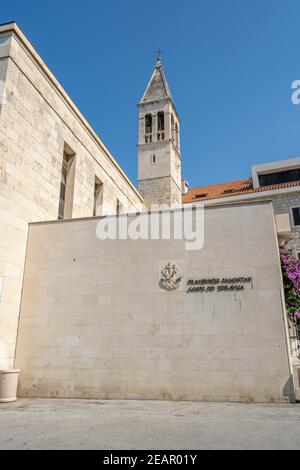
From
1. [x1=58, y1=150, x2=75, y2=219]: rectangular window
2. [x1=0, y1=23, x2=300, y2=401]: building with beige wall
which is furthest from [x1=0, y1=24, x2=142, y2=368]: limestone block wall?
[x1=58, y1=150, x2=75, y2=219]: rectangular window

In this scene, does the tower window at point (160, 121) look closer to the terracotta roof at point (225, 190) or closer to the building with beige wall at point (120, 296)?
the terracotta roof at point (225, 190)

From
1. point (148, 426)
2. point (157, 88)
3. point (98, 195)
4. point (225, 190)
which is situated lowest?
point (148, 426)

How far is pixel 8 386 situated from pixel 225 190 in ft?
79.0

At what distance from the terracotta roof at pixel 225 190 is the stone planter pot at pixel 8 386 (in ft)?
70.4

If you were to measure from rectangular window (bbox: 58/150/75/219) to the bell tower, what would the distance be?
41.5 feet

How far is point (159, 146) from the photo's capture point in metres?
29.5

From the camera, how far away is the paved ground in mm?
4973

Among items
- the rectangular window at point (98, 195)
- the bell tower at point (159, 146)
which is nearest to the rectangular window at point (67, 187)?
the rectangular window at point (98, 195)

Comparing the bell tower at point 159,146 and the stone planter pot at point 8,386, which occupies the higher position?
the bell tower at point 159,146

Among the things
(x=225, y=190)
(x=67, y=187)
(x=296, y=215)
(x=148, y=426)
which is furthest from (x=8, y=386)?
(x=225, y=190)

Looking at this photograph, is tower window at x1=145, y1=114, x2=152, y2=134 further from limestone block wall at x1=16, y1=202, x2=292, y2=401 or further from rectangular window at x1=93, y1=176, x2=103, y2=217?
limestone block wall at x1=16, y1=202, x2=292, y2=401

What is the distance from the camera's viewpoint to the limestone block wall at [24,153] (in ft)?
33.6

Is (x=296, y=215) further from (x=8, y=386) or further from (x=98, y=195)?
(x=8, y=386)
